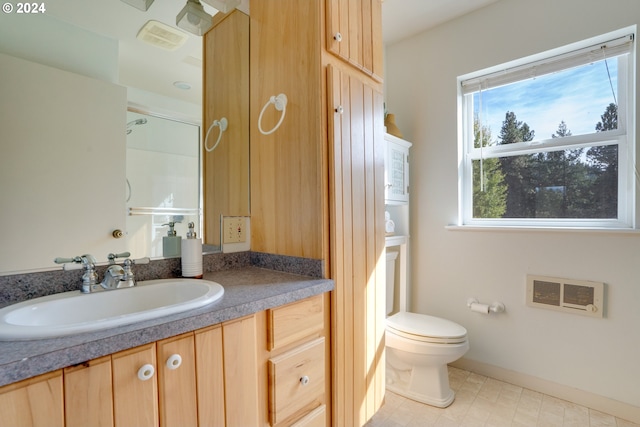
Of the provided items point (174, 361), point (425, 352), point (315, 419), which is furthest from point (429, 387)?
point (174, 361)

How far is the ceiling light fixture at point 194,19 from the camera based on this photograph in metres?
1.28

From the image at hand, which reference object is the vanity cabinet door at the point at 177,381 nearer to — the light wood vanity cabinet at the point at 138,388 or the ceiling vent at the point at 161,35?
the light wood vanity cabinet at the point at 138,388

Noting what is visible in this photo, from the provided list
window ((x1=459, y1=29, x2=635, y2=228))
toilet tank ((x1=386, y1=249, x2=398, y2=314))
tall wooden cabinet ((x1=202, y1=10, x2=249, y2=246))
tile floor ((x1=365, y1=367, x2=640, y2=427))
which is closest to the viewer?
tall wooden cabinet ((x1=202, y1=10, x2=249, y2=246))

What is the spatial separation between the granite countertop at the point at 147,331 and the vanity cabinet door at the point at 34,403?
0.03 meters

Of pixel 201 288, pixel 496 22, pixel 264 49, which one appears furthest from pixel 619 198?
pixel 201 288

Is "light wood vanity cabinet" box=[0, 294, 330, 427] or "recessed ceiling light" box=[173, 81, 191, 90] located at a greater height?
"recessed ceiling light" box=[173, 81, 191, 90]

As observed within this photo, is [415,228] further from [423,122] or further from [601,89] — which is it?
[601,89]

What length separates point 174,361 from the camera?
715mm

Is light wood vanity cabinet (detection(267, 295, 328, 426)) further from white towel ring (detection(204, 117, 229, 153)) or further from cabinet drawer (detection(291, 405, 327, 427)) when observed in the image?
white towel ring (detection(204, 117, 229, 153))

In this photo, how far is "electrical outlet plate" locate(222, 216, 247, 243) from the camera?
136cm

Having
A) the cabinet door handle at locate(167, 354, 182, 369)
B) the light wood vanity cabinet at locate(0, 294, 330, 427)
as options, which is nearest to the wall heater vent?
the light wood vanity cabinet at locate(0, 294, 330, 427)

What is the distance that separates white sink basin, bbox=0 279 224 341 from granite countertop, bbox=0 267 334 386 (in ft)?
0.05

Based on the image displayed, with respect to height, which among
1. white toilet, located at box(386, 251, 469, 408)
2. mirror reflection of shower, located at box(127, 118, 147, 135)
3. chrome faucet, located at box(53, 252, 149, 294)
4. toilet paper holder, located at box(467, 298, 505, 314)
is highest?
mirror reflection of shower, located at box(127, 118, 147, 135)

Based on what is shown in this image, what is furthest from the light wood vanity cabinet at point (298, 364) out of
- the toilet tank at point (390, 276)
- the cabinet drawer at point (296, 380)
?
the toilet tank at point (390, 276)
